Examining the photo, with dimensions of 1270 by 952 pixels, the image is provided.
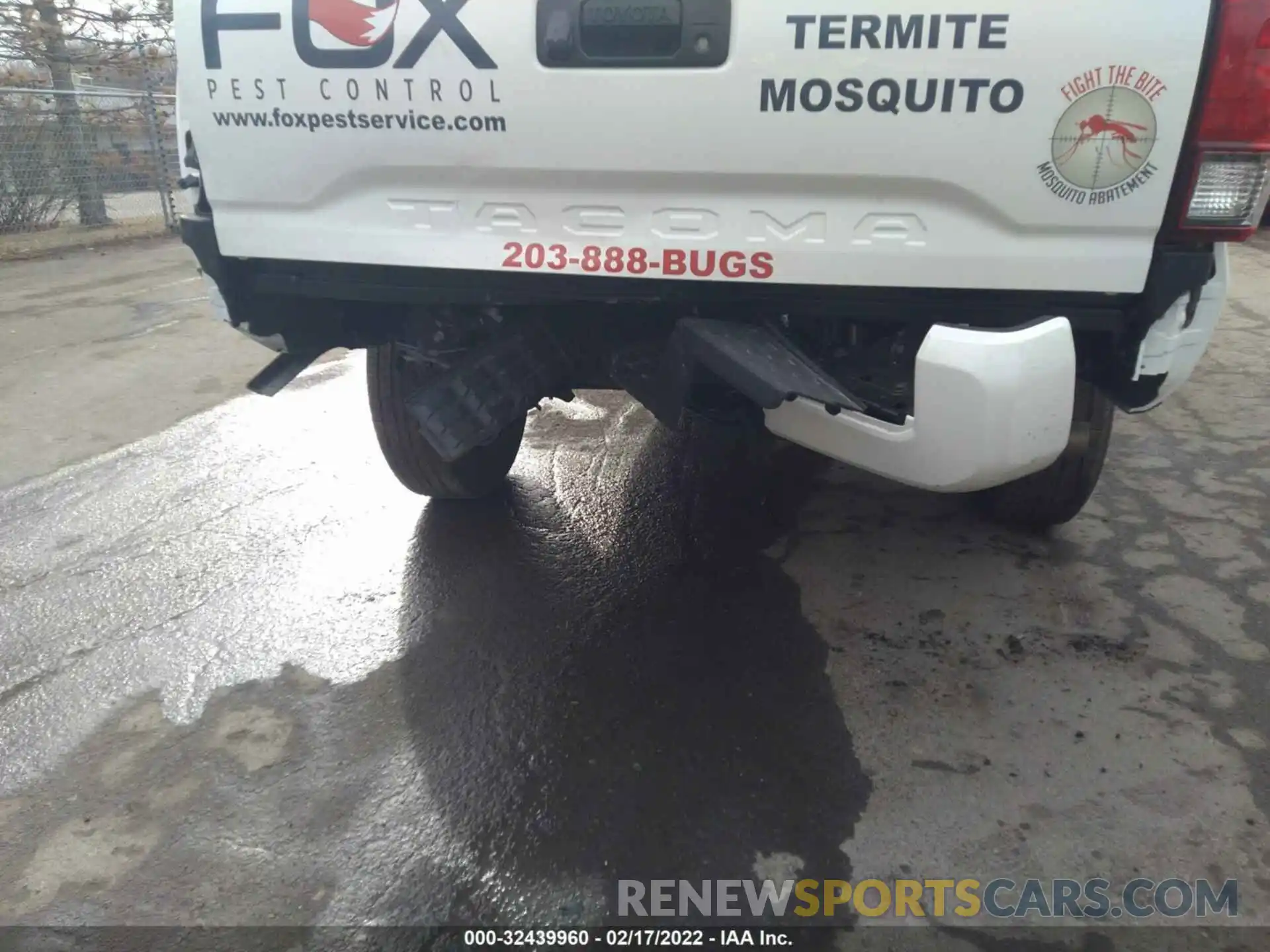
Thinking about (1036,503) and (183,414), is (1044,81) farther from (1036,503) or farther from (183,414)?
(183,414)

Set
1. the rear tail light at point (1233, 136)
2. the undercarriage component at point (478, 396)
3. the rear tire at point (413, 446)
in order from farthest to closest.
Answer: the rear tire at point (413, 446)
the undercarriage component at point (478, 396)
the rear tail light at point (1233, 136)

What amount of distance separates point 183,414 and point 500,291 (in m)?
3.46

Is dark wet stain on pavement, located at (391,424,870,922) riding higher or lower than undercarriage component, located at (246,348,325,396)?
lower

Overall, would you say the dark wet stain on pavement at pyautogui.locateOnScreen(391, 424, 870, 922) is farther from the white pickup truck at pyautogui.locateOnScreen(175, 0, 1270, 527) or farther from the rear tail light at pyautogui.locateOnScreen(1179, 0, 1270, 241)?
the rear tail light at pyautogui.locateOnScreen(1179, 0, 1270, 241)

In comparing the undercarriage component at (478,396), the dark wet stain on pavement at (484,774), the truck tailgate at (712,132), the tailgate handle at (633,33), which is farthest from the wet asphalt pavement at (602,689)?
the tailgate handle at (633,33)

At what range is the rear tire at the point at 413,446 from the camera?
11.0 feet

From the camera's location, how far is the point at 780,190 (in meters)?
2.08

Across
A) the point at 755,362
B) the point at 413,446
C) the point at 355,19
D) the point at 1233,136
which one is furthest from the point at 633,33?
the point at 413,446

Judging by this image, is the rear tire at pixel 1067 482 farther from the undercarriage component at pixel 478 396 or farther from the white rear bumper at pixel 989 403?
the undercarriage component at pixel 478 396

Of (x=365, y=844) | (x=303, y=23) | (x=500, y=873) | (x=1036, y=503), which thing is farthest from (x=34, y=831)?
(x=1036, y=503)

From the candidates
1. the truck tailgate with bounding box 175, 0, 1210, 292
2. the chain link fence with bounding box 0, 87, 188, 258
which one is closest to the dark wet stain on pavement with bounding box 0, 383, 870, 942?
the truck tailgate with bounding box 175, 0, 1210, 292

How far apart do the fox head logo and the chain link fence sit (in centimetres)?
896

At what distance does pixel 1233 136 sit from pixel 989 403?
75 cm

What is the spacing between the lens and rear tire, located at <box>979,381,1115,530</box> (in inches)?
120
